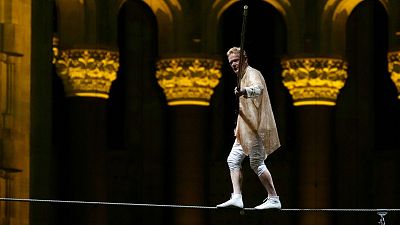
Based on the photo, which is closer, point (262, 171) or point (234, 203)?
point (234, 203)

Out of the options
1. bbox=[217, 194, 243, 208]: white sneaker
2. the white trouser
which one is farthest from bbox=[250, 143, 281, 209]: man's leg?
bbox=[217, 194, 243, 208]: white sneaker

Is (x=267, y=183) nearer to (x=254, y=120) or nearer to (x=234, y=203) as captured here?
(x=234, y=203)

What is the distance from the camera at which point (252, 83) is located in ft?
130

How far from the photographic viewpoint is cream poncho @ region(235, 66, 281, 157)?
39781 mm

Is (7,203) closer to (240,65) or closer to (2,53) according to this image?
(2,53)

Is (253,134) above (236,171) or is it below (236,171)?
above

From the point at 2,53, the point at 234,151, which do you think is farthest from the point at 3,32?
the point at 234,151

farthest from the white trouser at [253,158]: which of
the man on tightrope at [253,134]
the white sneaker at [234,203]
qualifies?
the white sneaker at [234,203]

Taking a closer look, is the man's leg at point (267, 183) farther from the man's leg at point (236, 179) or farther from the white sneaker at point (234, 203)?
the white sneaker at point (234, 203)

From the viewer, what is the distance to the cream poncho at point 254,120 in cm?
3978

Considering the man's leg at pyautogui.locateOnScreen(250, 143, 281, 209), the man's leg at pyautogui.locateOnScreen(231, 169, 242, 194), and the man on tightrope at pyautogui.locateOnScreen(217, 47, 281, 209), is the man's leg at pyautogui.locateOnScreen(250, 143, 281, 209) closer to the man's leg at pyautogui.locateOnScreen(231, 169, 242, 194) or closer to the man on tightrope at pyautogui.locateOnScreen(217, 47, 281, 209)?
the man on tightrope at pyautogui.locateOnScreen(217, 47, 281, 209)

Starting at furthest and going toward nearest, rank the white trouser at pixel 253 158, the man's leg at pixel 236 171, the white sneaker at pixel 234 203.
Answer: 1. the white trouser at pixel 253 158
2. the man's leg at pixel 236 171
3. the white sneaker at pixel 234 203

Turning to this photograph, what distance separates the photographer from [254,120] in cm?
3988

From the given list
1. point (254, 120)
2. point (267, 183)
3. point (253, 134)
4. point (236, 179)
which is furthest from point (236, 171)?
point (254, 120)
